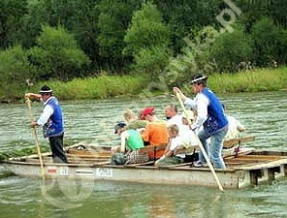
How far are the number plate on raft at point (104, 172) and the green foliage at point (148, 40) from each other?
34271mm

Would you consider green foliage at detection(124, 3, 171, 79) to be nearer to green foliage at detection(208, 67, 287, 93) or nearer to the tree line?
the tree line

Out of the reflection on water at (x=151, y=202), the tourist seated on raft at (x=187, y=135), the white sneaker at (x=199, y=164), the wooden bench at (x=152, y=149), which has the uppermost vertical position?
the tourist seated on raft at (x=187, y=135)

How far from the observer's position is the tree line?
48.4 metres

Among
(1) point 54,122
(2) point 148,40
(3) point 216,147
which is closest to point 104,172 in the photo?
(1) point 54,122

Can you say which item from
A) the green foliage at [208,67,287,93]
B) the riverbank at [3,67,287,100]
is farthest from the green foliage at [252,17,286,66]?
the green foliage at [208,67,287,93]

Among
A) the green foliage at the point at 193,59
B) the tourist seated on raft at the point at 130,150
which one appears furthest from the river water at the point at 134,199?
the green foliage at the point at 193,59

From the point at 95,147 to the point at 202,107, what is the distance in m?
5.05

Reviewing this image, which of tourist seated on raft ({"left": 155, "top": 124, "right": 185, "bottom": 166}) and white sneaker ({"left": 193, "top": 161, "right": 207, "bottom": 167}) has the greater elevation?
tourist seated on raft ({"left": 155, "top": 124, "right": 185, "bottom": 166})

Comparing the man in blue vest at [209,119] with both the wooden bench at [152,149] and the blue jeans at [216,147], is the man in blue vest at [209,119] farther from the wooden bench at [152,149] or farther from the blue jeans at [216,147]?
the wooden bench at [152,149]

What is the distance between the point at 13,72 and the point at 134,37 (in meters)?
8.94

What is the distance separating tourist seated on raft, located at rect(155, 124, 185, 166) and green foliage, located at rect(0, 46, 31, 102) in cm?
3776

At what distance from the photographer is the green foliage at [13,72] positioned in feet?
170

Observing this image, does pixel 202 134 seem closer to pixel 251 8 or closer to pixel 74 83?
pixel 74 83

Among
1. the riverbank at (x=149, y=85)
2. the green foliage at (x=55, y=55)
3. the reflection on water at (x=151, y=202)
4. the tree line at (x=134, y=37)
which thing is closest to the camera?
the reflection on water at (x=151, y=202)
